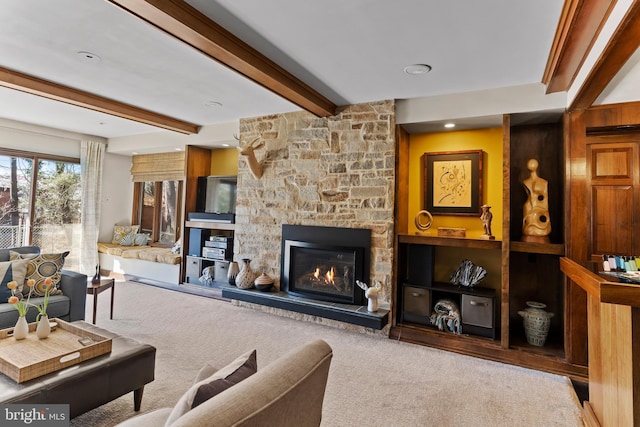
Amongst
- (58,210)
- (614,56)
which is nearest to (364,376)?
(614,56)

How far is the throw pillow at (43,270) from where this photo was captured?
298 cm

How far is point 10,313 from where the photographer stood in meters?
2.65

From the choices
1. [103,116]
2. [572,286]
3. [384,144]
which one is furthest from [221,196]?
[572,286]

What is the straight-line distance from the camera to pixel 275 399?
901 mm

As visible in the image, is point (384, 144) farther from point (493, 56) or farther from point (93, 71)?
point (93, 71)

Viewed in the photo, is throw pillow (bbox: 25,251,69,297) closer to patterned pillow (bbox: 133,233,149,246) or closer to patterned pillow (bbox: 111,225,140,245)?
patterned pillow (bbox: 133,233,149,246)

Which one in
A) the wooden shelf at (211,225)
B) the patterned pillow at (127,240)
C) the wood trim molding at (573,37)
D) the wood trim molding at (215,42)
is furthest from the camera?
the patterned pillow at (127,240)

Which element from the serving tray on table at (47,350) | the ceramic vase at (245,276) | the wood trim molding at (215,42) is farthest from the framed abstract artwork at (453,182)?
the serving tray on table at (47,350)

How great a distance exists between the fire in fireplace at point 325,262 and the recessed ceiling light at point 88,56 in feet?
8.25

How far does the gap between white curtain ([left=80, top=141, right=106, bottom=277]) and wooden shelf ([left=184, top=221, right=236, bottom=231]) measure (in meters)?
2.11

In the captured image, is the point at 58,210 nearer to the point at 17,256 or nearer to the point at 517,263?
the point at 17,256

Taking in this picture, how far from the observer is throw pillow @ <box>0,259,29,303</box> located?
112 inches

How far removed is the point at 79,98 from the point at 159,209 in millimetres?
3005

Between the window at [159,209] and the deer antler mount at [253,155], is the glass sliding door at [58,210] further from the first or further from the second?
the deer antler mount at [253,155]
